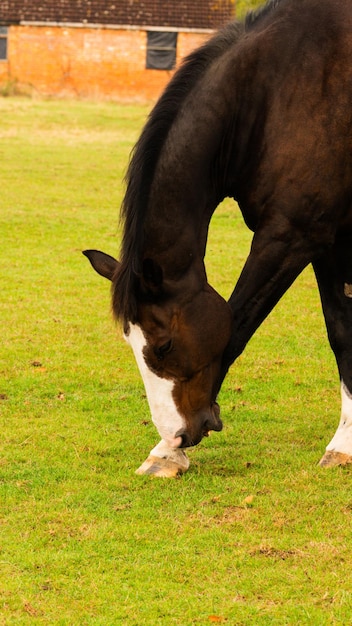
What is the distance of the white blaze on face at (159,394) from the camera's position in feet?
16.7

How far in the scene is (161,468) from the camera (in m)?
5.51

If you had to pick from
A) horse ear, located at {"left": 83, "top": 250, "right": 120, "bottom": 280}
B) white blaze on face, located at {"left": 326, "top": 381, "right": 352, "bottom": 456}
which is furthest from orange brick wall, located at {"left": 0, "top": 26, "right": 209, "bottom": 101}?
horse ear, located at {"left": 83, "top": 250, "right": 120, "bottom": 280}

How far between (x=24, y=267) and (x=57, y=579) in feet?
24.1

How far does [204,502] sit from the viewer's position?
517 centimetres

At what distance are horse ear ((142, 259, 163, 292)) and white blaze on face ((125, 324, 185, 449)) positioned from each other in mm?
238

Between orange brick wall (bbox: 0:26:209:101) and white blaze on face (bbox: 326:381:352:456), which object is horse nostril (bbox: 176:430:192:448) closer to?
white blaze on face (bbox: 326:381:352:456)

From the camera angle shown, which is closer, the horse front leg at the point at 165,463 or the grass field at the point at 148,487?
the grass field at the point at 148,487

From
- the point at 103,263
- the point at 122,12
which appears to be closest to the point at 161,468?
the point at 103,263

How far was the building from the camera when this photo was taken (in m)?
38.4

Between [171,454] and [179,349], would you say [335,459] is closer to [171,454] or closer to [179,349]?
[171,454]

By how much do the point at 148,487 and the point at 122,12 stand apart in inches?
1399

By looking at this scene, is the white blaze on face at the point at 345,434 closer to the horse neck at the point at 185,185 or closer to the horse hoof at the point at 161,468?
the horse hoof at the point at 161,468

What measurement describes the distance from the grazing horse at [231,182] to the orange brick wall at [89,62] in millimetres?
33889

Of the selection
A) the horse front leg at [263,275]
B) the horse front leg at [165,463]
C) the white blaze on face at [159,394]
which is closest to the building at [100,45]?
the horse front leg at [165,463]
